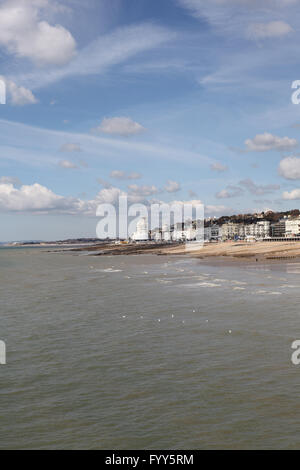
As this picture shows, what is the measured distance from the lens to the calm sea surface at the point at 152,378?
10.7 m

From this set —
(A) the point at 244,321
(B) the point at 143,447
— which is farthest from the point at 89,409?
(A) the point at 244,321

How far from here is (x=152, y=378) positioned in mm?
14703

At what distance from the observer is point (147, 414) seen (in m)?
11.8

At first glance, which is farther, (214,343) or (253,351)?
(214,343)

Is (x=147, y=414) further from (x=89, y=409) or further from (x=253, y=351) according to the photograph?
(x=253, y=351)

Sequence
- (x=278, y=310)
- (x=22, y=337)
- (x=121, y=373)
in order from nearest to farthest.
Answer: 1. (x=121, y=373)
2. (x=22, y=337)
3. (x=278, y=310)

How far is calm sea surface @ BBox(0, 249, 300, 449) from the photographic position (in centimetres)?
1073

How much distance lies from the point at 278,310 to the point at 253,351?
9.13 meters

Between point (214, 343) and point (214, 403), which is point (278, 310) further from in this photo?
point (214, 403)
